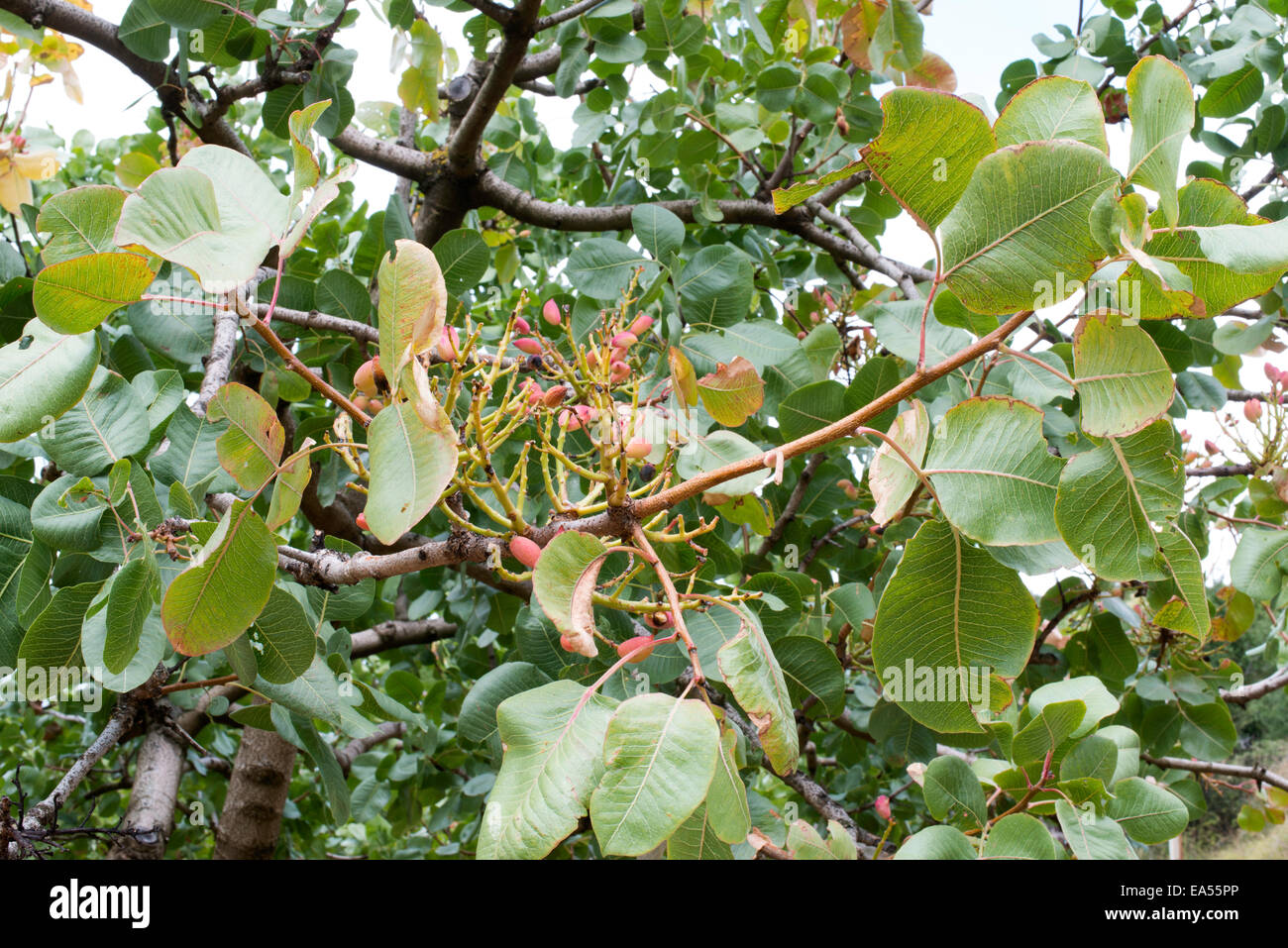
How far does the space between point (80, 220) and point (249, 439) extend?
0.22m

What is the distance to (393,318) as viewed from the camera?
0.59 metres

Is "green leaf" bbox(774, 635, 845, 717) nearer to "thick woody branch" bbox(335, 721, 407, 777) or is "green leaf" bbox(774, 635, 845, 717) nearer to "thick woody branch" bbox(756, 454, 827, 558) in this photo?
"thick woody branch" bbox(756, 454, 827, 558)

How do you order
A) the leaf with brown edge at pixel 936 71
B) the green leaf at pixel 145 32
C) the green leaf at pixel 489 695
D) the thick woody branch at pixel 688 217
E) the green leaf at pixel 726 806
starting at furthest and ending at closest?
the thick woody branch at pixel 688 217
the leaf with brown edge at pixel 936 71
the green leaf at pixel 145 32
the green leaf at pixel 489 695
the green leaf at pixel 726 806

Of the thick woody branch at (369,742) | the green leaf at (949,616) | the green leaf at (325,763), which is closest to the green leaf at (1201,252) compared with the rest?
the green leaf at (949,616)

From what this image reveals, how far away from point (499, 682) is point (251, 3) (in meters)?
1.18

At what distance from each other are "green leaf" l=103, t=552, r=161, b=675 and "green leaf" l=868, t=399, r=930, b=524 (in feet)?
2.22

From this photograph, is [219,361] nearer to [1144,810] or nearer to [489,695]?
[489,695]

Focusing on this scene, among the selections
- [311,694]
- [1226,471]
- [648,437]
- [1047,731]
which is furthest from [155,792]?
[1226,471]

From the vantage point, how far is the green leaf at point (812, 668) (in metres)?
1.33

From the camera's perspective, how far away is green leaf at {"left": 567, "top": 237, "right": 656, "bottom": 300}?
62.4 inches

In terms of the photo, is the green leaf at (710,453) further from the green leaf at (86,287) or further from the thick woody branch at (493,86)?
the thick woody branch at (493,86)

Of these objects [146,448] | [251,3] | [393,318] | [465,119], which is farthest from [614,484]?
[465,119]

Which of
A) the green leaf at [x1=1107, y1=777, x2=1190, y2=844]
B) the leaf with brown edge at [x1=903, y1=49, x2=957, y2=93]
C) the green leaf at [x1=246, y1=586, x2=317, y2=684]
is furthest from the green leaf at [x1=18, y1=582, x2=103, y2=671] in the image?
the leaf with brown edge at [x1=903, y1=49, x2=957, y2=93]

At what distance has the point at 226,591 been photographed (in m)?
0.71
